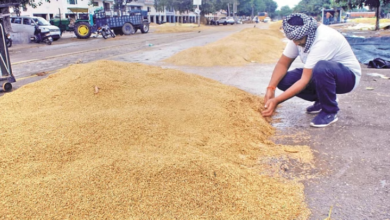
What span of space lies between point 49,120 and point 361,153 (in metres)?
2.41

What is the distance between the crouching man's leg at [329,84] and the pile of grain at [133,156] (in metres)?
0.54

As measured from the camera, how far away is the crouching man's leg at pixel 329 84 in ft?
9.41

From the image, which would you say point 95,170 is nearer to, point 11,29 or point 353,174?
point 353,174

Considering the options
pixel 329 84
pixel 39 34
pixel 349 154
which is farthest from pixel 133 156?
pixel 39 34

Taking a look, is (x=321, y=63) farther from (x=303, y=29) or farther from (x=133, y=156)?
(x=133, y=156)

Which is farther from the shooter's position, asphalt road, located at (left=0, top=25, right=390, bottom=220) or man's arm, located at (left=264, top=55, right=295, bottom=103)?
Answer: man's arm, located at (left=264, top=55, right=295, bottom=103)

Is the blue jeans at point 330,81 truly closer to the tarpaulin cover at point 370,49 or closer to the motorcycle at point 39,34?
the tarpaulin cover at point 370,49

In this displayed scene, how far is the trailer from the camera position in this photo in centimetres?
2056

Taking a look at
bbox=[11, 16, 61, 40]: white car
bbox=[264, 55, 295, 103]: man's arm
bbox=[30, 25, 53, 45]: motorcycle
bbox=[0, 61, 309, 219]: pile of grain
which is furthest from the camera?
bbox=[11, 16, 61, 40]: white car

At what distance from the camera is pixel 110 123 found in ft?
7.95

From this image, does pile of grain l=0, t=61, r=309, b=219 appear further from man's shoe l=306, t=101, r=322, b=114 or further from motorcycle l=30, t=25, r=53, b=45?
motorcycle l=30, t=25, r=53, b=45

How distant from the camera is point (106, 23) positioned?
21.6 m

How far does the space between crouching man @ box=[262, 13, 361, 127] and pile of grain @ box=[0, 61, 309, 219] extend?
513mm

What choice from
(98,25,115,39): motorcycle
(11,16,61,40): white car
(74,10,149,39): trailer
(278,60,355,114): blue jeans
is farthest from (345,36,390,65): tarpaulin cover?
(74,10,149,39): trailer
